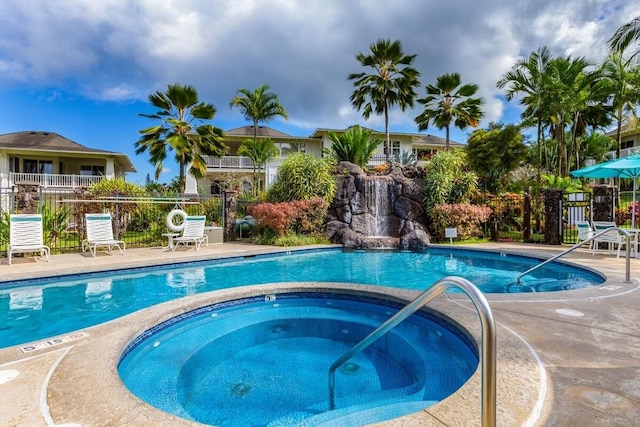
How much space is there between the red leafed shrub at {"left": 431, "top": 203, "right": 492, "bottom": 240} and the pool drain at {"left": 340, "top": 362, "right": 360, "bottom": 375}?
11371 millimetres

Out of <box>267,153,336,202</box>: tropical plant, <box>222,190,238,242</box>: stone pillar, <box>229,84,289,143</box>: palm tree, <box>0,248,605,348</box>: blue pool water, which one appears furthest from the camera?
<box>229,84,289,143</box>: palm tree

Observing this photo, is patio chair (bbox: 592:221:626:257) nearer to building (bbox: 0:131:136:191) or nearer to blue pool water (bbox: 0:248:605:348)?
blue pool water (bbox: 0:248:605:348)

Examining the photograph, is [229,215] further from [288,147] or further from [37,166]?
[37,166]

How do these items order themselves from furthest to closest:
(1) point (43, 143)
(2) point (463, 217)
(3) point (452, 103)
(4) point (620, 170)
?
1. (1) point (43, 143)
2. (3) point (452, 103)
3. (2) point (463, 217)
4. (4) point (620, 170)

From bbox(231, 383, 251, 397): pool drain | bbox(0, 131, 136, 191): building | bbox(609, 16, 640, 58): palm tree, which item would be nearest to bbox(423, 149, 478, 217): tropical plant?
bbox(609, 16, 640, 58): palm tree

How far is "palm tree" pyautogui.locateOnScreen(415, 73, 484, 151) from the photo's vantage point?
22.9 m

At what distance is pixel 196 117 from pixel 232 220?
21.6 feet

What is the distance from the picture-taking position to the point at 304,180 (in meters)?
14.7

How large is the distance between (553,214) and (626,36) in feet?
22.6

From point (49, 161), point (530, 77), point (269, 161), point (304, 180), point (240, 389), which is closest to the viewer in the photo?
point (240, 389)

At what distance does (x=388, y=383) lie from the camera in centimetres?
373

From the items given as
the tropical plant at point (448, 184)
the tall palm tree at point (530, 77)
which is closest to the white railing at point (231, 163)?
the tropical plant at point (448, 184)

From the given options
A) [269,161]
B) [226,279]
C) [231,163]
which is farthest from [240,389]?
[231,163]

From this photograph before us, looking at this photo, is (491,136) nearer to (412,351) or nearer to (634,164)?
(634,164)
